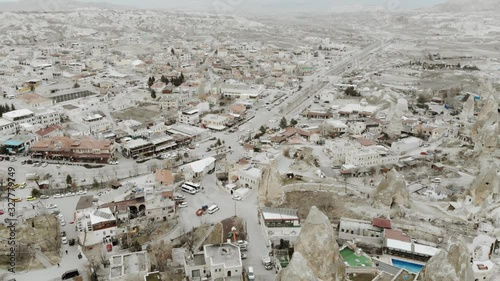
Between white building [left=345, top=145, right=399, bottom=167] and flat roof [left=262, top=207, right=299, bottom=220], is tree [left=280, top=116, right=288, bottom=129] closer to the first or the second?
white building [left=345, top=145, right=399, bottom=167]

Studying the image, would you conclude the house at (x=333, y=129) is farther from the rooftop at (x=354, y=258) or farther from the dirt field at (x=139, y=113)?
the rooftop at (x=354, y=258)

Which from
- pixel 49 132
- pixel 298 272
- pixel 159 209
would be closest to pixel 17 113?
pixel 49 132

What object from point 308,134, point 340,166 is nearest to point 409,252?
point 340,166

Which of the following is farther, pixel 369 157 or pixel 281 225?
pixel 369 157

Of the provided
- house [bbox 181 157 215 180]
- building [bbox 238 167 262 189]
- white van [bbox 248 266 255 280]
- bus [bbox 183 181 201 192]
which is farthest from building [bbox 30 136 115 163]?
white van [bbox 248 266 255 280]

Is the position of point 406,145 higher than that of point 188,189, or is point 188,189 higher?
point 406,145

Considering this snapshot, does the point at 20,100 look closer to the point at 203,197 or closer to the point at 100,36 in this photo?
the point at 203,197

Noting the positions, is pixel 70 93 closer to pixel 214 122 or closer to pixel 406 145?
pixel 214 122
